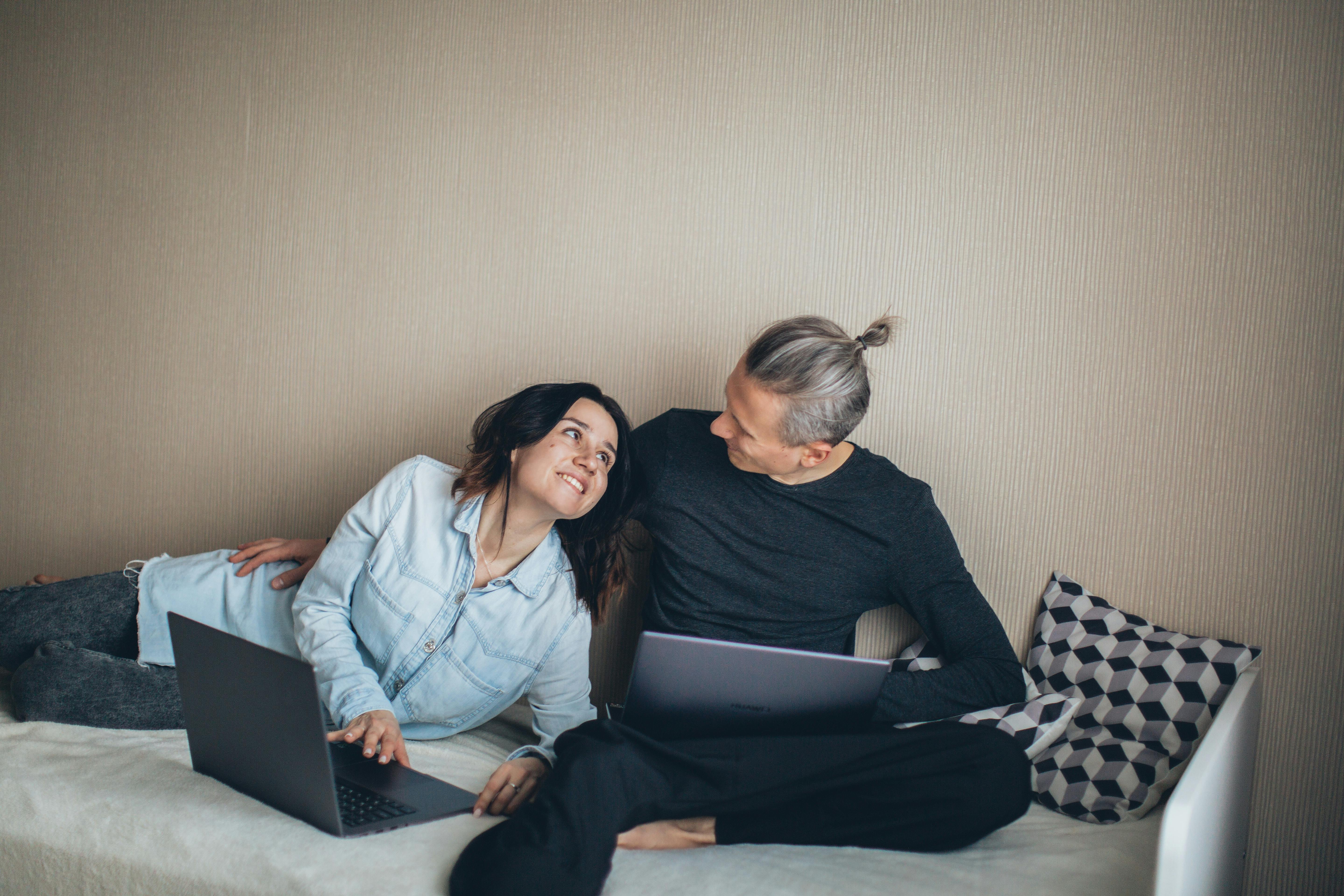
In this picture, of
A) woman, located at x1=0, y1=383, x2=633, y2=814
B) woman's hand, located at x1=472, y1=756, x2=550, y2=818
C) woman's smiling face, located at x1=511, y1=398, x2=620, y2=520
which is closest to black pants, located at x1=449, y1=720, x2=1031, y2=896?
woman's hand, located at x1=472, y1=756, x2=550, y2=818

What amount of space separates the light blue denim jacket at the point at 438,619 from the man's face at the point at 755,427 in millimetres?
433

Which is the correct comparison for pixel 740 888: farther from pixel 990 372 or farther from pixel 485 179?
pixel 485 179

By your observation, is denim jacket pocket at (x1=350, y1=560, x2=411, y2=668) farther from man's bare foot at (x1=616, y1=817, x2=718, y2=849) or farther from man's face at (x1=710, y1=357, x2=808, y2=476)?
man's face at (x1=710, y1=357, x2=808, y2=476)

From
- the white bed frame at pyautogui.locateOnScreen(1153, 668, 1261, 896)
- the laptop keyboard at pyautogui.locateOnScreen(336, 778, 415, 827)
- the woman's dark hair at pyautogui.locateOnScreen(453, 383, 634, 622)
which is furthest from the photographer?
the woman's dark hair at pyautogui.locateOnScreen(453, 383, 634, 622)

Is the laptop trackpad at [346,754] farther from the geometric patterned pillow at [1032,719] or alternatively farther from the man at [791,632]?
the geometric patterned pillow at [1032,719]

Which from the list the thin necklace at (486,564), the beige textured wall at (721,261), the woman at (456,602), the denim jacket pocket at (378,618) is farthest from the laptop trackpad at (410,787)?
the beige textured wall at (721,261)

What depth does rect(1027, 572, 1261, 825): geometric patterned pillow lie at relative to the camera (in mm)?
1398

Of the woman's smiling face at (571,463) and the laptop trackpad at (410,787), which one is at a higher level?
the woman's smiling face at (571,463)

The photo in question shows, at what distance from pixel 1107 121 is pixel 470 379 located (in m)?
1.51

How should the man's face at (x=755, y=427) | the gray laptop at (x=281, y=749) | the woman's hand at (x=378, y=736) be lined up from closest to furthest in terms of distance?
the gray laptop at (x=281, y=749), the woman's hand at (x=378, y=736), the man's face at (x=755, y=427)

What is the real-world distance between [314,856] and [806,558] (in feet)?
3.14

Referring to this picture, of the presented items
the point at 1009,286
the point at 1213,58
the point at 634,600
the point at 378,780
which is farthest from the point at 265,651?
the point at 1213,58

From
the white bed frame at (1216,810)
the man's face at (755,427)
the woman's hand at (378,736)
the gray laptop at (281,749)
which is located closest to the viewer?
the white bed frame at (1216,810)

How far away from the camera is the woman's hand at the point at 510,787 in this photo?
1276mm
